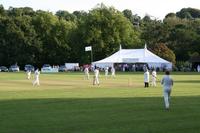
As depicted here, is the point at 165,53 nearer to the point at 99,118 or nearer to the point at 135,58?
the point at 135,58

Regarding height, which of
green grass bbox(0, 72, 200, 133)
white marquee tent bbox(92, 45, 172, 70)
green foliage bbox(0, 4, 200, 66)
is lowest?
green grass bbox(0, 72, 200, 133)

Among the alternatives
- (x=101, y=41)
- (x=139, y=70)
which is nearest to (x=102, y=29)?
(x=101, y=41)

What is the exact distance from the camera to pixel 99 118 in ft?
64.3

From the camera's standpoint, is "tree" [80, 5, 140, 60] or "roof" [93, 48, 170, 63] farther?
"tree" [80, 5, 140, 60]

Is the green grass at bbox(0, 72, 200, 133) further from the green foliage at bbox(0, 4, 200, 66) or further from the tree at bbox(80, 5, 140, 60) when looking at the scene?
the tree at bbox(80, 5, 140, 60)

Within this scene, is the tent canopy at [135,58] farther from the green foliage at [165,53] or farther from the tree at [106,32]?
the tree at [106,32]

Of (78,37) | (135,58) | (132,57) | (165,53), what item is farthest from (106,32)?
(135,58)

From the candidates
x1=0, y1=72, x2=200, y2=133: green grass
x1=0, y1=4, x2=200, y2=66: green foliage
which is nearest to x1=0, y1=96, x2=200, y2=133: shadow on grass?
x1=0, y1=72, x2=200, y2=133: green grass

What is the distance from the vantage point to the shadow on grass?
651 inches

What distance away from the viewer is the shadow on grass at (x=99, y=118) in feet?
54.2

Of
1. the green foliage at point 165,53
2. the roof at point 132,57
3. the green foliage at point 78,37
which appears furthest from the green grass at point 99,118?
the green foliage at point 78,37

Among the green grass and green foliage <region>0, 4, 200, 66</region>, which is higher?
green foliage <region>0, 4, 200, 66</region>

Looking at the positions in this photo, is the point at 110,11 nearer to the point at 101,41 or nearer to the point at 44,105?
the point at 101,41

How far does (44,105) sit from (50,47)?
111 metres
